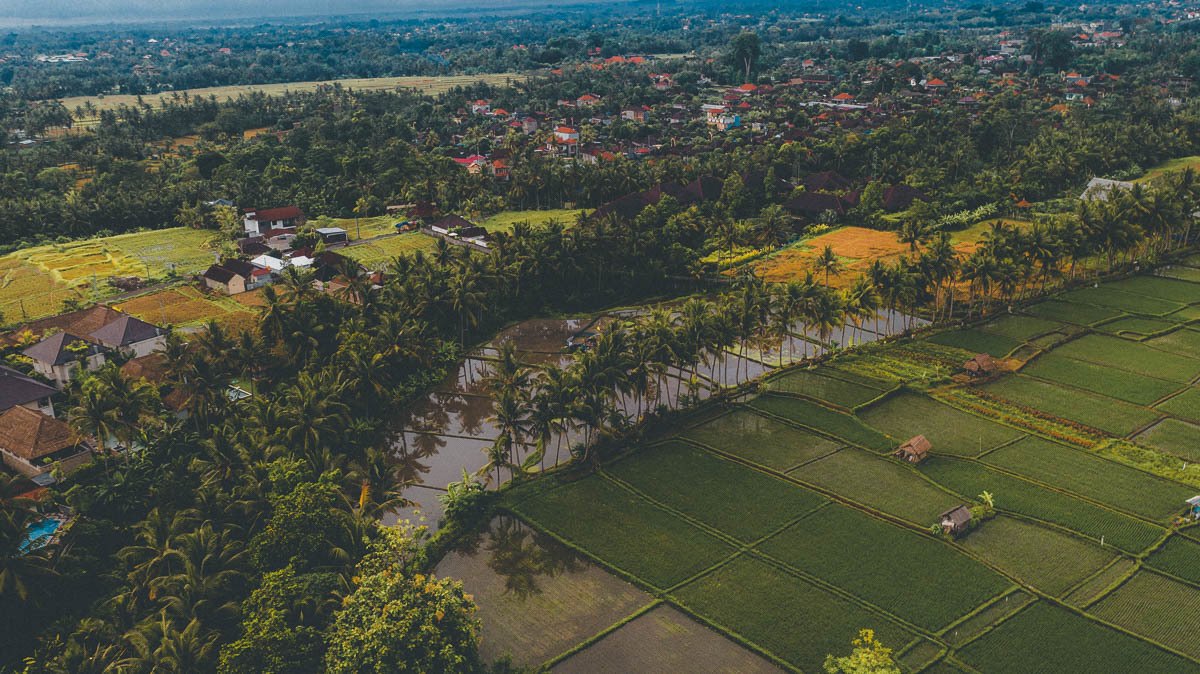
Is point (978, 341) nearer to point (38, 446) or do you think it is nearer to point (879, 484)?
point (879, 484)

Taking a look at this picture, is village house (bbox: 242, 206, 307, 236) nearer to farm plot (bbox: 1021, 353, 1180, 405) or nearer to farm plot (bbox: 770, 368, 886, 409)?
farm plot (bbox: 770, 368, 886, 409)

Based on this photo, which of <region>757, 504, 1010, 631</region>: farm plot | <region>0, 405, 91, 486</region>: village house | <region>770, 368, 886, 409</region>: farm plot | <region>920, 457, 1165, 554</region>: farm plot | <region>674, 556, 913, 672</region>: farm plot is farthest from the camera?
<region>770, 368, 886, 409</region>: farm plot

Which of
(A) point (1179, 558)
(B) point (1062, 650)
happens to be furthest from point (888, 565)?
(A) point (1179, 558)

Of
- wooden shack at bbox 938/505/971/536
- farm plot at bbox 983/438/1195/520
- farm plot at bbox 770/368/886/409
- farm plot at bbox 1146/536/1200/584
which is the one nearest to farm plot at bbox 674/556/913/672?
wooden shack at bbox 938/505/971/536

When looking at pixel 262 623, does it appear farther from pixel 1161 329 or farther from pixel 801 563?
pixel 1161 329

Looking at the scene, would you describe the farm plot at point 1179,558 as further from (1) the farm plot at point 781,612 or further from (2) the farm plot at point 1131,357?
(2) the farm plot at point 1131,357

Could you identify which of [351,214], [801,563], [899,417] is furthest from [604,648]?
[351,214]
